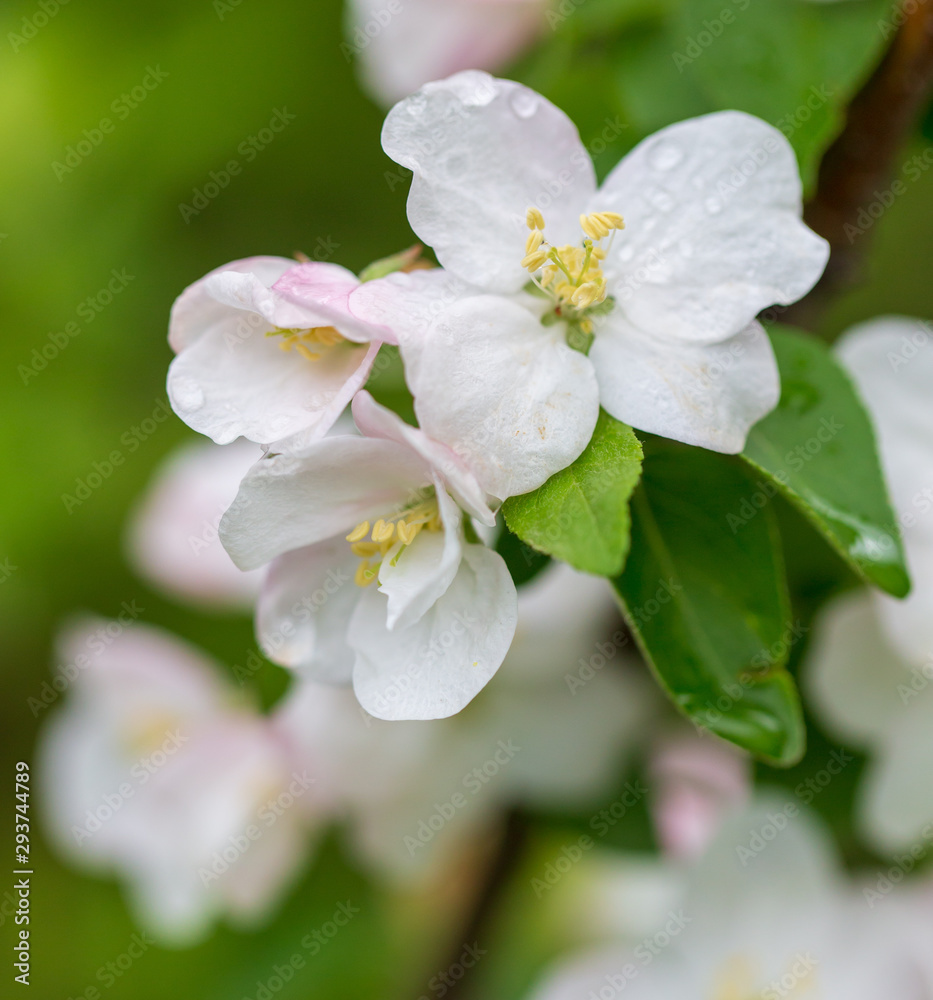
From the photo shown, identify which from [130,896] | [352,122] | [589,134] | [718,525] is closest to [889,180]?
[589,134]

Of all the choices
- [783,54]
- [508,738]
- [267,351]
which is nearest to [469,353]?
[267,351]

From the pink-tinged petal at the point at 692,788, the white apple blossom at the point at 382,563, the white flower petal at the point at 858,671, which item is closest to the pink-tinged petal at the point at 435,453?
the white apple blossom at the point at 382,563

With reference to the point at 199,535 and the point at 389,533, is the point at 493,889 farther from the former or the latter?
the point at 389,533

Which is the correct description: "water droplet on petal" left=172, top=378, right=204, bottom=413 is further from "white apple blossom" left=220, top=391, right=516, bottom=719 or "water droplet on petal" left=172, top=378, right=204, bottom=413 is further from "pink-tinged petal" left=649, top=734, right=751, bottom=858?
"pink-tinged petal" left=649, top=734, right=751, bottom=858

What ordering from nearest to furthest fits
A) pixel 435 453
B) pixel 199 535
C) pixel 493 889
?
pixel 435 453 → pixel 199 535 → pixel 493 889

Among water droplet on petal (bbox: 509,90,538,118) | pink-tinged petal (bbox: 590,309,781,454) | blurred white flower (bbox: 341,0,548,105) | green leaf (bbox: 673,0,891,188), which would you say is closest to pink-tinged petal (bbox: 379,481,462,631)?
pink-tinged petal (bbox: 590,309,781,454)

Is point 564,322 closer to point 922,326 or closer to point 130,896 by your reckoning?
point 922,326

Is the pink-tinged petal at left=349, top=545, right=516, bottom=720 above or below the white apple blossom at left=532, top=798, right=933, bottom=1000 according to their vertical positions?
above
